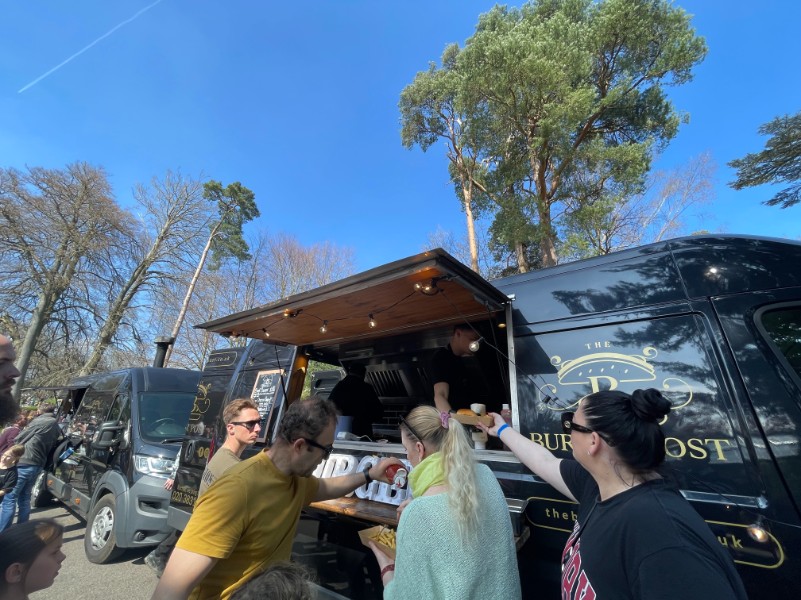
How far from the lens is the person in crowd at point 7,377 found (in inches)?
71.2

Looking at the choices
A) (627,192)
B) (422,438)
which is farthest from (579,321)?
(627,192)

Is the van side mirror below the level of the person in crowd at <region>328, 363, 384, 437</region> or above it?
below

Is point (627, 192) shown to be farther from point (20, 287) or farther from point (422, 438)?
point (20, 287)

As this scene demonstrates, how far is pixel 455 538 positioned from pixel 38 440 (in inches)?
297

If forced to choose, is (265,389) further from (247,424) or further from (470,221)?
(470,221)

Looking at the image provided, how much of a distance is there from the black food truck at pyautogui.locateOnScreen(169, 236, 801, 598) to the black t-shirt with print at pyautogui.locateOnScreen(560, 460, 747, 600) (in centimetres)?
5

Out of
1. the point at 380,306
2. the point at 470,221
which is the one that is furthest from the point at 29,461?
the point at 470,221

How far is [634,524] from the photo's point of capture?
111 cm

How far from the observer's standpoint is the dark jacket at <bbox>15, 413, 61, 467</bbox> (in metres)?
5.71

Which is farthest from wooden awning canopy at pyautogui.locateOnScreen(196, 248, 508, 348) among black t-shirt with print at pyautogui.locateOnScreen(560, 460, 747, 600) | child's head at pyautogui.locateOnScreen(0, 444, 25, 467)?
child's head at pyautogui.locateOnScreen(0, 444, 25, 467)

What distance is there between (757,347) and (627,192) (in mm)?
13660

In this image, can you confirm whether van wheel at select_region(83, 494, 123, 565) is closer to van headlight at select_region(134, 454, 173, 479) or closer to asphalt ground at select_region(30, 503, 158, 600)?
asphalt ground at select_region(30, 503, 158, 600)

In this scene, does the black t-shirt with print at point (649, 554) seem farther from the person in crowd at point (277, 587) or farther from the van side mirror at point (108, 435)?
the van side mirror at point (108, 435)

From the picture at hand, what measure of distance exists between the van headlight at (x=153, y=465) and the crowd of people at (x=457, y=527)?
3.64 meters
